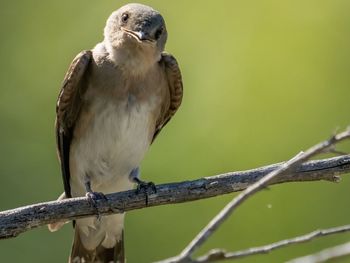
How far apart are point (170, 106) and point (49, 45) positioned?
1993 mm

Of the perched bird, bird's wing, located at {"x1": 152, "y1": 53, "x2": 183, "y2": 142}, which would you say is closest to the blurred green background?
bird's wing, located at {"x1": 152, "y1": 53, "x2": 183, "y2": 142}

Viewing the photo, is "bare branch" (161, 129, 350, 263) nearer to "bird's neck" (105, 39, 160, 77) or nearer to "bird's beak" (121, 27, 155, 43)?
"bird's beak" (121, 27, 155, 43)

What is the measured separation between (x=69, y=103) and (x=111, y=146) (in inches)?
14.8

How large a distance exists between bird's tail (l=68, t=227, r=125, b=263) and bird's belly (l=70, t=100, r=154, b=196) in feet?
1.82

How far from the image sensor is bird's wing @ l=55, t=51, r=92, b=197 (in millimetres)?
6383

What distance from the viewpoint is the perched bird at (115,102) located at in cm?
635

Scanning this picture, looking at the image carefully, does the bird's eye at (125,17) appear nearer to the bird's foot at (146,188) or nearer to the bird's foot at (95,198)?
the bird's foot at (146,188)

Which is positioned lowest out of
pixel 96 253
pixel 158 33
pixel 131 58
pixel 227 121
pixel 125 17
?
pixel 96 253

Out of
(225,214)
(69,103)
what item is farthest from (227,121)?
(225,214)

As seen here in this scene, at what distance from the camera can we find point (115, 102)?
249 inches

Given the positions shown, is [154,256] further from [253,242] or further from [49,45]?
[49,45]

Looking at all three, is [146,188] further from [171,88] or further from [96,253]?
[96,253]

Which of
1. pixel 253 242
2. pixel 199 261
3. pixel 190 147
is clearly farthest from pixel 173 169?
pixel 199 261

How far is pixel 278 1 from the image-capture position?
7.62 metres
